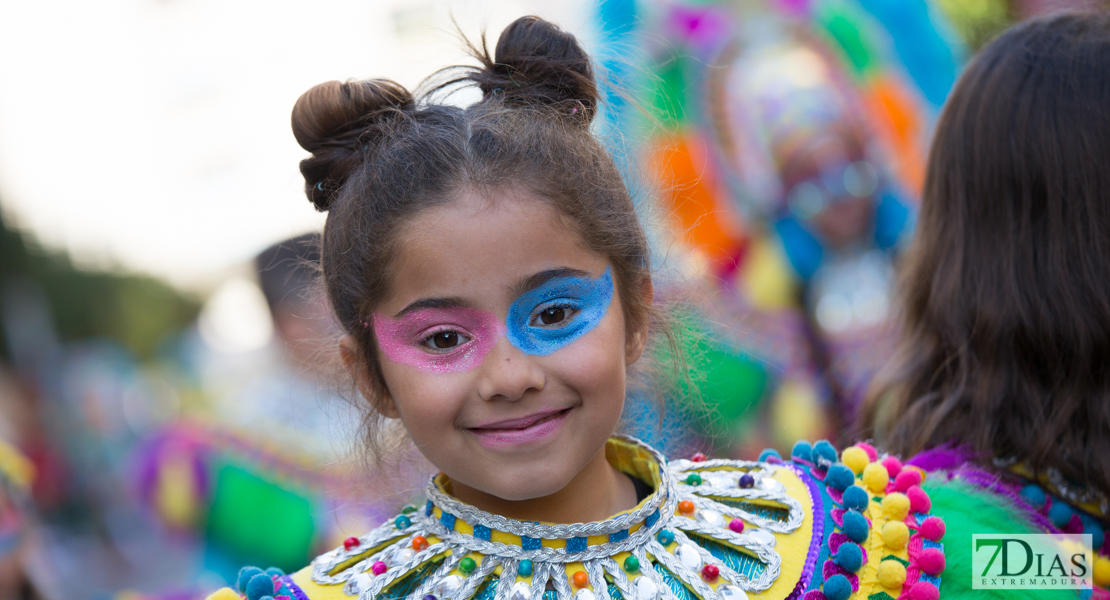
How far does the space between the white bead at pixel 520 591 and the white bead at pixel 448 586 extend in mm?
87

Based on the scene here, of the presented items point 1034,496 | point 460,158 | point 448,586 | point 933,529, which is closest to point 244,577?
point 448,586

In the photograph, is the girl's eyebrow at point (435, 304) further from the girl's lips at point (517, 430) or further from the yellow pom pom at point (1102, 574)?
the yellow pom pom at point (1102, 574)

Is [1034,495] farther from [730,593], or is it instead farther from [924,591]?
[730,593]

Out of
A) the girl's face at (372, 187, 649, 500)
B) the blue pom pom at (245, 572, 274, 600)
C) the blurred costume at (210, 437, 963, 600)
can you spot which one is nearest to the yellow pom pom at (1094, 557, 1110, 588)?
the blurred costume at (210, 437, 963, 600)

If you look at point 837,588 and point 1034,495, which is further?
point 1034,495

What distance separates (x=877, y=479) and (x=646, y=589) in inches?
19.4

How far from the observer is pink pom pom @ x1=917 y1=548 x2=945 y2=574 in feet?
4.70

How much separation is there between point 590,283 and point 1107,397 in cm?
102

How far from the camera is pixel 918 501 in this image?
1.54m

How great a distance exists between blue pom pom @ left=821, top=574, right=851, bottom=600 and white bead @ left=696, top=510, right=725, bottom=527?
208 mm

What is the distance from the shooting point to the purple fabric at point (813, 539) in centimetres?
143

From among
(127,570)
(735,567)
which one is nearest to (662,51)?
(735,567)

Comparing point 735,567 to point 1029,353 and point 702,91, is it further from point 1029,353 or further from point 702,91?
point 702,91

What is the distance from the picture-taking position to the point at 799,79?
414cm
